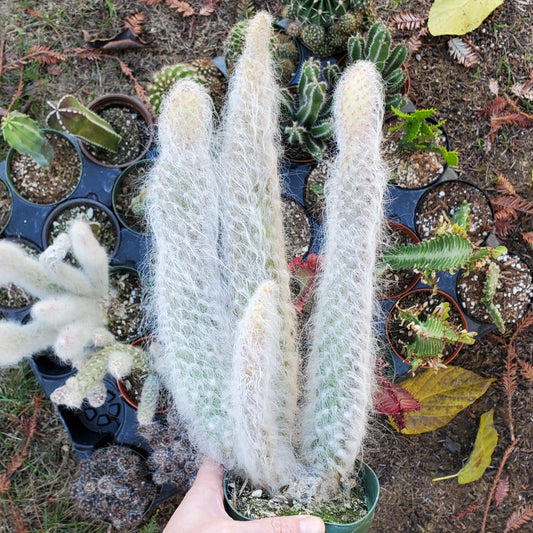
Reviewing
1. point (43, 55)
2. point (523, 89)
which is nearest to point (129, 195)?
point (43, 55)

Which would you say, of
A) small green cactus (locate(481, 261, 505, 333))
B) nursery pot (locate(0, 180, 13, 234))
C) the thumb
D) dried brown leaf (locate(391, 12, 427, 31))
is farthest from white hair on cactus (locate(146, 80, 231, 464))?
dried brown leaf (locate(391, 12, 427, 31))

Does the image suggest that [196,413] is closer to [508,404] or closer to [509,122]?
[508,404]

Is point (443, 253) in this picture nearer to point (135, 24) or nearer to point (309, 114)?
point (309, 114)

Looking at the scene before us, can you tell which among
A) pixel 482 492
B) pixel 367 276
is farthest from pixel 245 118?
pixel 482 492

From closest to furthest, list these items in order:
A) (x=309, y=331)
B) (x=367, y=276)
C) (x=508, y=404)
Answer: (x=367, y=276) < (x=309, y=331) < (x=508, y=404)

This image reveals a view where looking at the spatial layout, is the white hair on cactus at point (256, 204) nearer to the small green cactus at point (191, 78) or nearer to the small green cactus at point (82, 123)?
the small green cactus at point (191, 78)

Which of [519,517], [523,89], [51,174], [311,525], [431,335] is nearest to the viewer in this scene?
[311,525]
